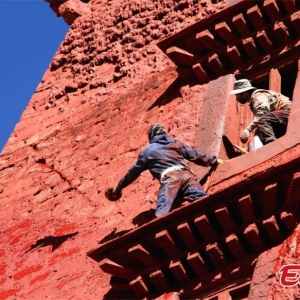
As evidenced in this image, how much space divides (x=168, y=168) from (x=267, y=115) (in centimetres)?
96

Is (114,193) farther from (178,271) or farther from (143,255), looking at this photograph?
(178,271)

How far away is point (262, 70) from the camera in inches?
412

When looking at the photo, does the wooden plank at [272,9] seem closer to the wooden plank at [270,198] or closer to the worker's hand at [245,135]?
the worker's hand at [245,135]

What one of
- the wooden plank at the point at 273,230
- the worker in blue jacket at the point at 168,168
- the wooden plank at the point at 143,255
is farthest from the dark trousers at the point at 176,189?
the wooden plank at the point at 273,230

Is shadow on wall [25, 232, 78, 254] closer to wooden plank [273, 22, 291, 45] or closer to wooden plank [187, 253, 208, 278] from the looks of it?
wooden plank [187, 253, 208, 278]

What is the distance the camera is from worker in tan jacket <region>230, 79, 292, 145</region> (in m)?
9.23

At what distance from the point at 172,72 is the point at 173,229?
11.2 feet

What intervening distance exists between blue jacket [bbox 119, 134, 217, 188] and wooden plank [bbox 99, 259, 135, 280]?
97 centimetres

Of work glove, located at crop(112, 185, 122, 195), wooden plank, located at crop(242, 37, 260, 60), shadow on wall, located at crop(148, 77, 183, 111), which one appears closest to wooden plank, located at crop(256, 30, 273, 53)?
wooden plank, located at crop(242, 37, 260, 60)

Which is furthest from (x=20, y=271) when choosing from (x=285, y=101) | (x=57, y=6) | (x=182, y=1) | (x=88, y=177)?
(x=57, y=6)

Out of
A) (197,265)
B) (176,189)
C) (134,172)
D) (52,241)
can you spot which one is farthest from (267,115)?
(52,241)

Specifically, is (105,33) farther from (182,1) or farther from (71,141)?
(71,141)

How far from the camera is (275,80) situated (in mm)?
10219

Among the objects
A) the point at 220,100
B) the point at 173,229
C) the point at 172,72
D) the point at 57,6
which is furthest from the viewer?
the point at 57,6
